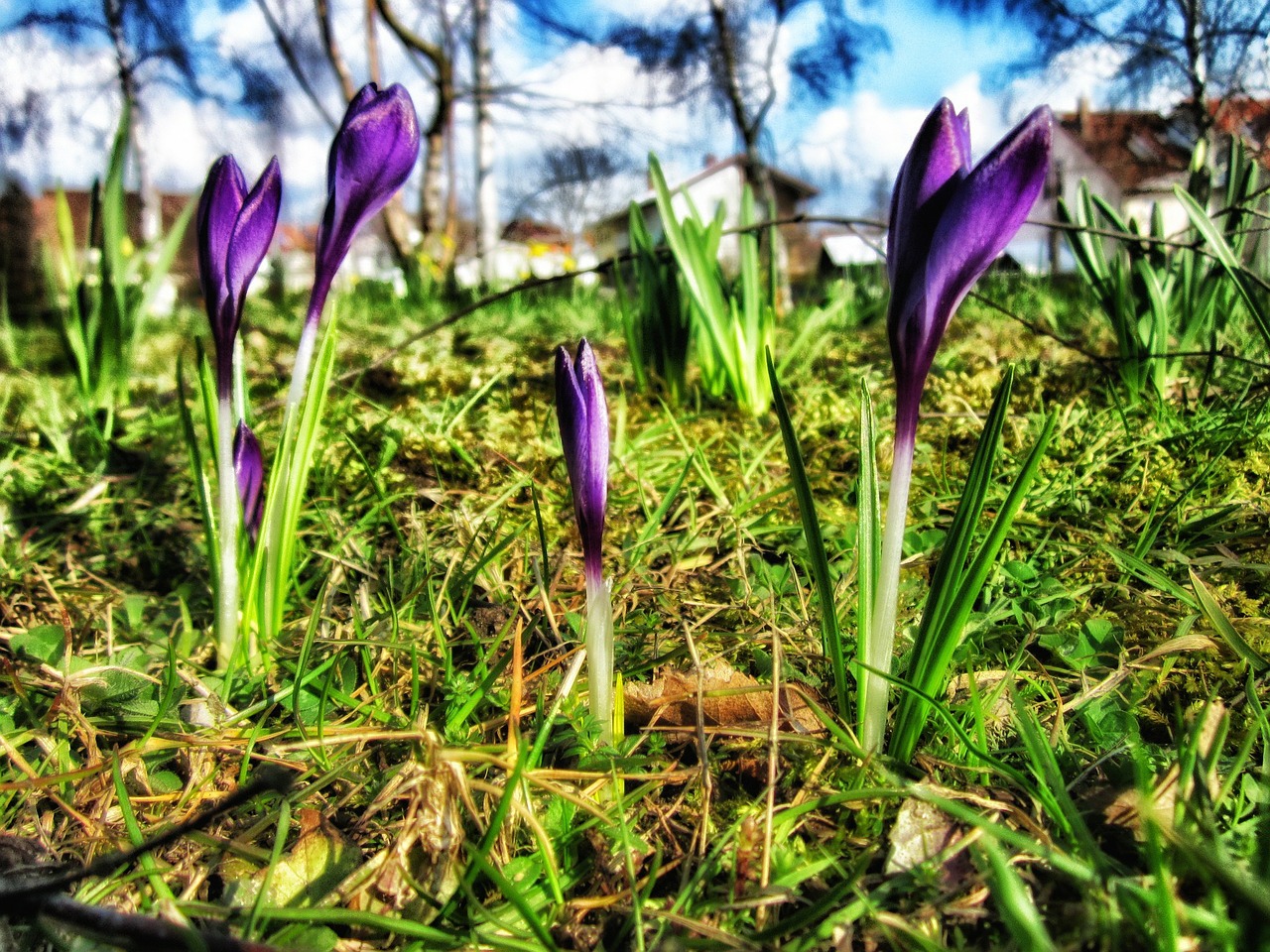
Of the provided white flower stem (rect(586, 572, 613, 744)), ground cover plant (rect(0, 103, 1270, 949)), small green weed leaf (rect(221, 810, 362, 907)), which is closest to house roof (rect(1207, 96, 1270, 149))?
ground cover plant (rect(0, 103, 1270, 949))

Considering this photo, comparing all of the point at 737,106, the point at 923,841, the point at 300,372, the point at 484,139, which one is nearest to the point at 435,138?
the point at 484,139

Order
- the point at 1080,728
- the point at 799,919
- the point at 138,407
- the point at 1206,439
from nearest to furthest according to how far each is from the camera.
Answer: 1. the point at 799,919
2. the point at 1080,728
3. the point at 1206,439
4. the point at 138,407

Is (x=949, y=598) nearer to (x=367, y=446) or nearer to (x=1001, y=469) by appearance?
(x=1001, y=469)

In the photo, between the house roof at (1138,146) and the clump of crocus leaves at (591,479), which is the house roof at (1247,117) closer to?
the house roof at (1138,146)

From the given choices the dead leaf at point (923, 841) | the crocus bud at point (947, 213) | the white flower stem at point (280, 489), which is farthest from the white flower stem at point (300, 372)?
the dead leaf at point (923, 841)

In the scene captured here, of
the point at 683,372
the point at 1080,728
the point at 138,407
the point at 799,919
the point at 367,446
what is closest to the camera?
the point at 799,919

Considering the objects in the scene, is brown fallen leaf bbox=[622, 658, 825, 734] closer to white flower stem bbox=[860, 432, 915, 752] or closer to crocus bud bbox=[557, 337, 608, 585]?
white flower stem bbox=[860, 432, 915, 752]

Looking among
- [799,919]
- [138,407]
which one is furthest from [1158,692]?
[138,407]
